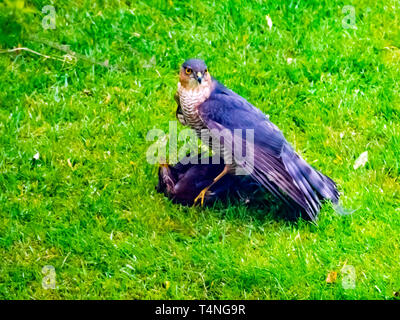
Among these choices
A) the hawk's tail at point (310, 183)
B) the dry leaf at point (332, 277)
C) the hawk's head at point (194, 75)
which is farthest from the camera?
the hawk's head at point (194, 75)

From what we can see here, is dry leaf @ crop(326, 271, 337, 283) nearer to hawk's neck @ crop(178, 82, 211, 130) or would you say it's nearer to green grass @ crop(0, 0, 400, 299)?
green grass @ crop(0, 0, 400, 299)

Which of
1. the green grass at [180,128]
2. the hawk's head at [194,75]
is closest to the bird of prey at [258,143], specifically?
the hawk's head at [194,75]

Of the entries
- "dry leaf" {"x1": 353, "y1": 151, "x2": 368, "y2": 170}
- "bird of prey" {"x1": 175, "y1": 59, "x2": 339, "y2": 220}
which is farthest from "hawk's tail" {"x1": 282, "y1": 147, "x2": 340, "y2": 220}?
"dry leaf" {"x1": 353, "y1": 151, "x2": 368, "y2": 170}

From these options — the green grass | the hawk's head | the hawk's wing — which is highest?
the hawk's head

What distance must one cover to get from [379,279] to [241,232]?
0.98 meters

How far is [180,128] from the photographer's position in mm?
5324

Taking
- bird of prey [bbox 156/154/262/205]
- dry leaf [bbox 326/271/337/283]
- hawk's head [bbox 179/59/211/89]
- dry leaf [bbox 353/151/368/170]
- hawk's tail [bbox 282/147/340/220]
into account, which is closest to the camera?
dry leaf [bbox 326/271/337/283]

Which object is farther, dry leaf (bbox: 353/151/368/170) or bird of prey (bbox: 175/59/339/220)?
dry leaf (bbox: 353/151/368/170)

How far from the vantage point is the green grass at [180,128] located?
4.17 metres

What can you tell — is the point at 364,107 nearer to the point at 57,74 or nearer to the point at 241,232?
the point at 241,232

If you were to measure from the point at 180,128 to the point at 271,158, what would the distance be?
126cm

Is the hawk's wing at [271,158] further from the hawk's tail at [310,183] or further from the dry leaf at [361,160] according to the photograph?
the dry leaf at [361,160]

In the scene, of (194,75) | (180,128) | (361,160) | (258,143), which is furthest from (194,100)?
(361,160)

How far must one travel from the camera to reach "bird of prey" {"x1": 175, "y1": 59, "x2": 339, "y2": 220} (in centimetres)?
426
